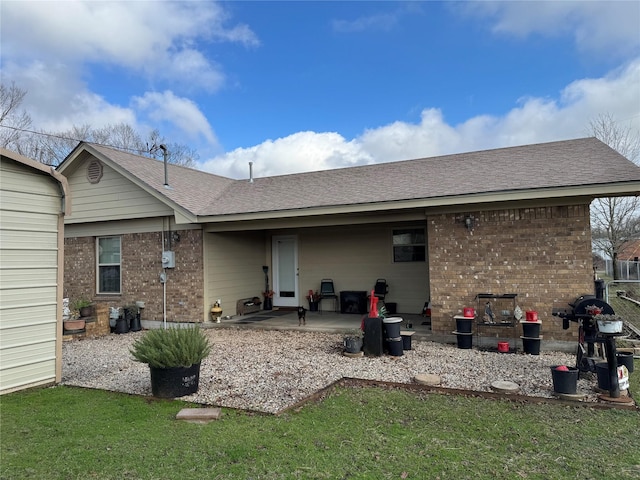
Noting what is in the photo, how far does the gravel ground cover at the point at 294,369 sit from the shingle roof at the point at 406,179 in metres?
2.64

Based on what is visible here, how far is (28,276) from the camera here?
5.46m

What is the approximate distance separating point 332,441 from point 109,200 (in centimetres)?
944

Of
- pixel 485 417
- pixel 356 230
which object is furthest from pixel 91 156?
pixel 485 417

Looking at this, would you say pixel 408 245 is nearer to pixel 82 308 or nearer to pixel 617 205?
pixel 82 308

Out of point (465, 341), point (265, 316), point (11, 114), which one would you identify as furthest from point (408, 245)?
point (11, 114)

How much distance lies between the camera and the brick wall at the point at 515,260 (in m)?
6.94

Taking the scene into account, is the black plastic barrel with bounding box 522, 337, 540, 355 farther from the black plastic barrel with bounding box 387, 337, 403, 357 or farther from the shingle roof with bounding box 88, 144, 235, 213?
the shingle roof with bounding box 88, 144, 235, 213

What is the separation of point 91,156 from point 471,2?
986 centimetres

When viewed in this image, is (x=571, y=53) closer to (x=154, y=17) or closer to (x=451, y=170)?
(x=451, y=170)

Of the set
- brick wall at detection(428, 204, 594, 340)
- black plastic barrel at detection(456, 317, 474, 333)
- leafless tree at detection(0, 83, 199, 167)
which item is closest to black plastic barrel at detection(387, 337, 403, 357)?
black plastic barrel at detection(456, 317, 474, 333)

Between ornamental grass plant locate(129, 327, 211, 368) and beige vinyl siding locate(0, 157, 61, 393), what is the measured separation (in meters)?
1.56

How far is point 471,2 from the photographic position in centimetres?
980

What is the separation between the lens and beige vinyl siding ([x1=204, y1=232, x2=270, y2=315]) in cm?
1034

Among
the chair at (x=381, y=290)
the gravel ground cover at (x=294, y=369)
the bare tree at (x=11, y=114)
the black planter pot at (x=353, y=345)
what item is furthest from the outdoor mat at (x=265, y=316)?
the bare tree at (x=11, y=114)
